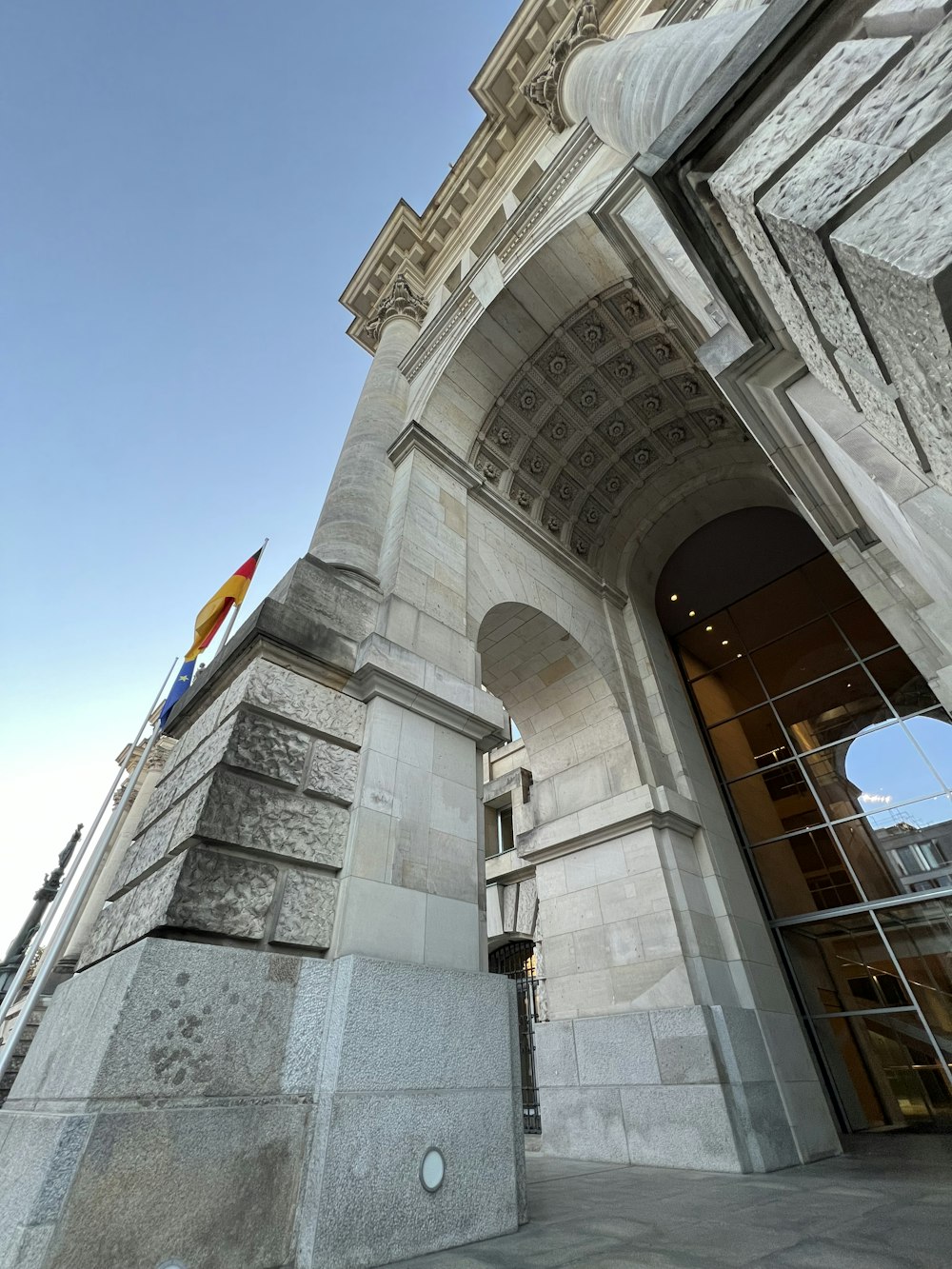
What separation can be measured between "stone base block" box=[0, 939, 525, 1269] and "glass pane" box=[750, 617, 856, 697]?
994cm

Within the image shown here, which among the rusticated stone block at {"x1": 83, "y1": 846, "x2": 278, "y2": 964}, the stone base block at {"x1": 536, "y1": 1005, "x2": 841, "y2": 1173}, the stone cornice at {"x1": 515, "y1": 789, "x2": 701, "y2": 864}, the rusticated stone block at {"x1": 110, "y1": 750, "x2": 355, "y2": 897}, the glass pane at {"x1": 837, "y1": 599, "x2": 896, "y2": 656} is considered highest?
the glass pane at {"x1": 837, "y1": 599, "x2": 896, "y2": 656}

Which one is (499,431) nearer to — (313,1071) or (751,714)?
(751,714)

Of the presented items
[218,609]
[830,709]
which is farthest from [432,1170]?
[830,709]

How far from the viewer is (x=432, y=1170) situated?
342cm

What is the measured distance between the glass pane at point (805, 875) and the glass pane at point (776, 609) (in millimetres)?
4075

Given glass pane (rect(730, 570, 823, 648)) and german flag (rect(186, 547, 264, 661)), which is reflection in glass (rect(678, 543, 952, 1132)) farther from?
german flag (rect(186, 547, 264, 661))

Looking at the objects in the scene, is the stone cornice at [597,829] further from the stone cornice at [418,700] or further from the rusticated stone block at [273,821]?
the rusticated stone block at [273,821]

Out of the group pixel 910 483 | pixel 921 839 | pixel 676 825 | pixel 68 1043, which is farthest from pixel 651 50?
pixel 921 839

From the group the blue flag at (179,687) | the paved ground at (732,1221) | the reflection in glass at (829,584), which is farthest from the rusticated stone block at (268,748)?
the reflection in glass at (829,584)

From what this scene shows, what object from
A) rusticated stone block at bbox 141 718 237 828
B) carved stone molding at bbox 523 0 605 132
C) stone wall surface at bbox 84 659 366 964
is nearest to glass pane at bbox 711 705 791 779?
stone wall surface at bbox 84 659 366 964

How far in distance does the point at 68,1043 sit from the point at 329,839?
5.91ft

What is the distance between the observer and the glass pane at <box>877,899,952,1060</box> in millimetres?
8234

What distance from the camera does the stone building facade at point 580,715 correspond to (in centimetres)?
258

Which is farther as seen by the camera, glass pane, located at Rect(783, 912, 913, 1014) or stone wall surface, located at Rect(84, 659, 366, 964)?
glass pane, located at Rect(783, 912, 913, 1014)
